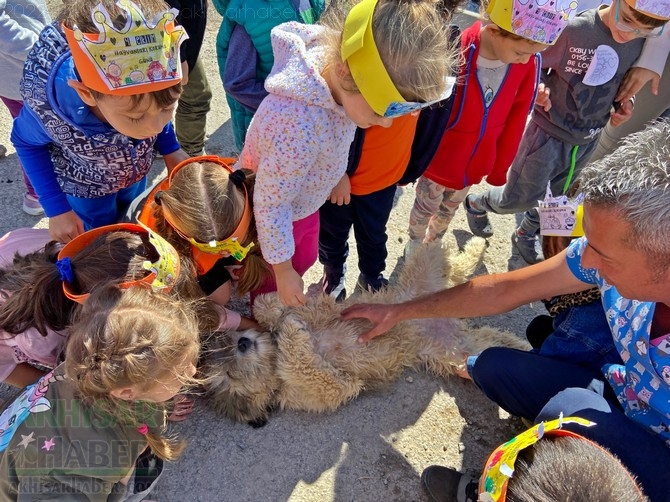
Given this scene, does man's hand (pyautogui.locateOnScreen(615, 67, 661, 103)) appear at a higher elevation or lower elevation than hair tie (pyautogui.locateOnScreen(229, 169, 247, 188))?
higher

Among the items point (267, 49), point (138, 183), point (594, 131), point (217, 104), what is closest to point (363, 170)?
point (267, 49)

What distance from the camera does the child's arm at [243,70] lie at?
7.28ft

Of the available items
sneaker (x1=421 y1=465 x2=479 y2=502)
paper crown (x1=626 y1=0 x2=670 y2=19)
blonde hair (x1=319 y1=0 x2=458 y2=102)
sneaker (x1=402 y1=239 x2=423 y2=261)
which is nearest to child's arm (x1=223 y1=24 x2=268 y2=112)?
blonde hair (x1=319 y1=0 x2=458 y2=102)

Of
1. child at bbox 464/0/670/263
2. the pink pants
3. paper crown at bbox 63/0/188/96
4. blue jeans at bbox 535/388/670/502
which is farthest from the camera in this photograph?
child at bbox 464/0/670/263

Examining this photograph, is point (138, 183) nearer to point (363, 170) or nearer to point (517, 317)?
point (363, 170)

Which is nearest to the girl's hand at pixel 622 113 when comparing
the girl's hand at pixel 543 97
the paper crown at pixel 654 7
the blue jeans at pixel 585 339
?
the girl's hand at pixel 543 97

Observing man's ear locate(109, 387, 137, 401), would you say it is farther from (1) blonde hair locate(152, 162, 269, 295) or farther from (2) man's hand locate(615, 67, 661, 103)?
(2) man's hand locate(615, 67, 661, 103)

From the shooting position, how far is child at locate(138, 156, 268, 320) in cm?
191

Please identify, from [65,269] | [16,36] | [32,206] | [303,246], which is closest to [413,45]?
[303,246]

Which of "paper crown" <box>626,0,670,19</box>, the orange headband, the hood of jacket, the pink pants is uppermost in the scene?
"paper crown" <box>626,0,670,19</box>

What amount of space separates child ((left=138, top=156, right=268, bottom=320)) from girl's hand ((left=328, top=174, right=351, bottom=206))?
0.36m

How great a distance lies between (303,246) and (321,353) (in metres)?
0.50

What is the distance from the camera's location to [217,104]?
3.83 metres

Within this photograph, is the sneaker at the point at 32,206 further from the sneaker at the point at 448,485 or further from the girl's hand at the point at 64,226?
the sneaker at the point at 448,485
